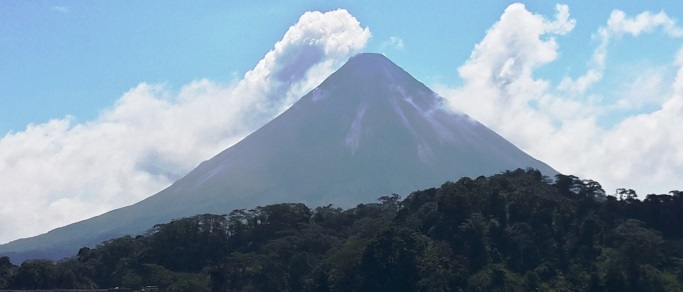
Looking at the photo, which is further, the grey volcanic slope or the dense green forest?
the grey volcanic slope

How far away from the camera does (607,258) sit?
44.5 metres

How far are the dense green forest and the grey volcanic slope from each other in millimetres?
52152

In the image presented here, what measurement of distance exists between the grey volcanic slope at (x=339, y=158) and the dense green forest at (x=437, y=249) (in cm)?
5215

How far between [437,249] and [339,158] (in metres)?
80.4

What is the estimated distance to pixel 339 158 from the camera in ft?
417

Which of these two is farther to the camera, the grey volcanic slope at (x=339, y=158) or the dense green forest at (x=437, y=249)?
the grey volcanic slope at (x=339, y=158)

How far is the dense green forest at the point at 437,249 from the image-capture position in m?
44.1

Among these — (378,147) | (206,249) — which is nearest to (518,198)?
(206,249)

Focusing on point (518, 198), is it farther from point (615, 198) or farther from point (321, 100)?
point (321, 100)

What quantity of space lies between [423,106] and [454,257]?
98341 mm

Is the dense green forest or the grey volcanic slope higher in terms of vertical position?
the grey volcanic slope

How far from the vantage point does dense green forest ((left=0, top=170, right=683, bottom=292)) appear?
44094 millimetres

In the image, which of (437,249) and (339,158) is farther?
(339,158)

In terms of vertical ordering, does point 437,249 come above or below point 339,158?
below
